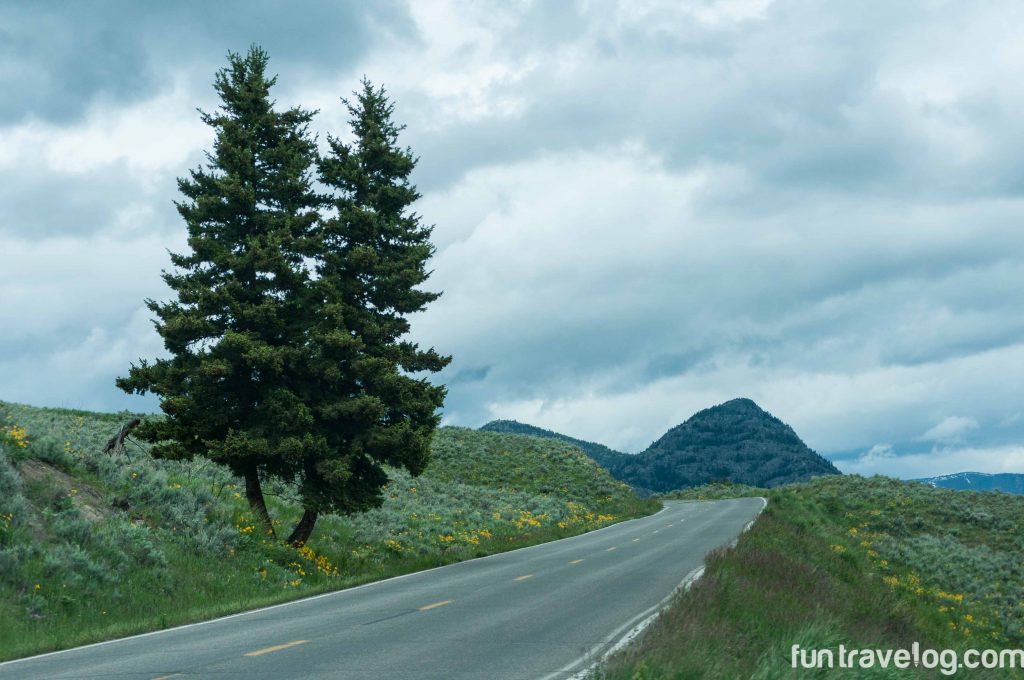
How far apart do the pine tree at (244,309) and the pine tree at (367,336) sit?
0.71 metres

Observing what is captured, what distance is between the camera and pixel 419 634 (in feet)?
36.8

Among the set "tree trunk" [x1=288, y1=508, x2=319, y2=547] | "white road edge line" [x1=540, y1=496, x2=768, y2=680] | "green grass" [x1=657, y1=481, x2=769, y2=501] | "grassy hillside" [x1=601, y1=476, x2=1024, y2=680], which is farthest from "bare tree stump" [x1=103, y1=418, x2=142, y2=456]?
"green grass" [x1=657, y1=481, x2=769, y2=501]

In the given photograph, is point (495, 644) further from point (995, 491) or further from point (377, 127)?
point (995, 491)

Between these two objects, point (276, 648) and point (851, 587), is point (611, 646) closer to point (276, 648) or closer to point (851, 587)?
point (276, 648)

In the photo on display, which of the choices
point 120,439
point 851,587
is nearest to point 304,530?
point 120,439

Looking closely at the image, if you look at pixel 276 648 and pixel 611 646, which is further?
pixel 276 648

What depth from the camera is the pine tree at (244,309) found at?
20.7 m

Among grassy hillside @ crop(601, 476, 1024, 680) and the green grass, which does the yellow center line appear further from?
the green grass

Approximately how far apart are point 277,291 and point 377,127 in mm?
5921

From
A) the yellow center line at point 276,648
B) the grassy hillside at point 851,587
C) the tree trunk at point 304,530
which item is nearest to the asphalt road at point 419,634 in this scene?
the yellow center line at point 276,648

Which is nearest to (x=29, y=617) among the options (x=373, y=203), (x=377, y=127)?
(x=373, y=203)

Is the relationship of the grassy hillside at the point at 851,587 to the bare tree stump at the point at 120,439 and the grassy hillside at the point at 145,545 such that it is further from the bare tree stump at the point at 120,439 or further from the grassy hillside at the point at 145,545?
the bare tree stump at the point at 120,439

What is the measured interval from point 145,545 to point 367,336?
8.35 metres

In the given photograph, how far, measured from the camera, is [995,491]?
6219 centimetres
